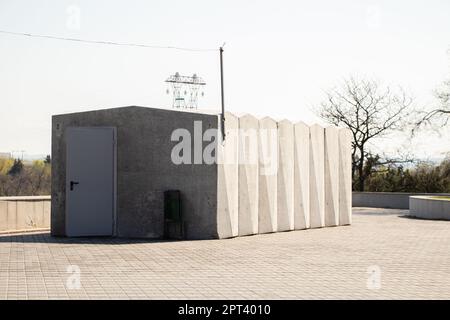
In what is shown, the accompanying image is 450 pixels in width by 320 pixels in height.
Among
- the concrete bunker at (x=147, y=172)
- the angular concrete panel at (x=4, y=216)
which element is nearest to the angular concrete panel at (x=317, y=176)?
the concrete bunker at (x=147, y=172)

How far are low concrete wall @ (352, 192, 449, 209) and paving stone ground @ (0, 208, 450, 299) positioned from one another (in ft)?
50.2

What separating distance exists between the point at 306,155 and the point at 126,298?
10.1 m

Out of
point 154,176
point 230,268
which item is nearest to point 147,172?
point 154,176

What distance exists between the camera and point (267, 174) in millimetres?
15461

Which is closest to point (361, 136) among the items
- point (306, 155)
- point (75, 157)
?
point (306, 155)

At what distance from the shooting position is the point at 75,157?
46.2ft

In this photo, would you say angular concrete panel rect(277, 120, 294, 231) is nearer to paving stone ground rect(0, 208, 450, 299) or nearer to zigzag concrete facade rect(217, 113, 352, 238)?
zigzag concrete facade rect(217, 113, 352, 238)

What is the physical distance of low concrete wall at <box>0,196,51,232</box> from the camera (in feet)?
50.8

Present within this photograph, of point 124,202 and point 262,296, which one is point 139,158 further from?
point 262,296

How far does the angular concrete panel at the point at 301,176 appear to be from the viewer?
16547 mm

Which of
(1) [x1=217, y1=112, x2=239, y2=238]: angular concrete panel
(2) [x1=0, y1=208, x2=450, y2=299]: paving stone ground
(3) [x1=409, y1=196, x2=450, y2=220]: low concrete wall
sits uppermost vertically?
(1) [x1=217, y1=112, x2=239, y2=238]: angular concrete panel

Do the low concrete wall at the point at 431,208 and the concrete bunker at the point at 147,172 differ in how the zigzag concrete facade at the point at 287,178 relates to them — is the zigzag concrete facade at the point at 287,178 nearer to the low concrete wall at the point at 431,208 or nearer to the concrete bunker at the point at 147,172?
the concrete bunker at the point at 147,172

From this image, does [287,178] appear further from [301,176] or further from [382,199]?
[382,199]

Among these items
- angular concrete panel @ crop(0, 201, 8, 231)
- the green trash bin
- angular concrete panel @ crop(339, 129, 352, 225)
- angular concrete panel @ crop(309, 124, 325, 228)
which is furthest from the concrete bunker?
angular concrete panel @ crop(339, 129, 352, 225)
